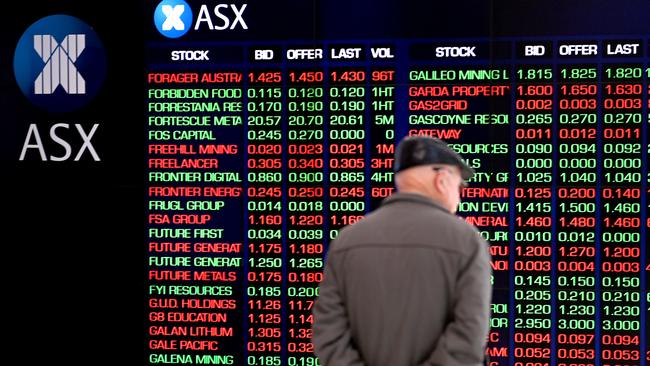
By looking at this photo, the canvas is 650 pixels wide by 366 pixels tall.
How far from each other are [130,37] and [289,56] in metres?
0.79

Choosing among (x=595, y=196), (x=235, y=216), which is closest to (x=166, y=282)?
(x=235, y=216)

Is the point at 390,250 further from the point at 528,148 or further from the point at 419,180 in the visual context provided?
the point at 528,148

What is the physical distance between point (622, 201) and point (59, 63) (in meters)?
2.75

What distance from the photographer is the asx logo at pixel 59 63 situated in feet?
14.5

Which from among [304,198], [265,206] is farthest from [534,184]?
[265,206]

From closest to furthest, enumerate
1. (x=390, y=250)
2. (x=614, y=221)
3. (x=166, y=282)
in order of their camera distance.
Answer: (x=390, y=250)
(x=614, y=221)
(x=166, y=282)

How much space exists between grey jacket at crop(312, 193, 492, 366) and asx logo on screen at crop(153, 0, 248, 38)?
2.12m

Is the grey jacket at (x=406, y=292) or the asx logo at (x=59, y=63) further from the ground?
the asx logo at (x=59, y=63)

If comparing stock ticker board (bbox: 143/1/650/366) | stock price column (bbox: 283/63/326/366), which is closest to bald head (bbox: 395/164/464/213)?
stock ticker board (bbox: 143/1/650/366)

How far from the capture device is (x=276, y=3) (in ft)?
14.1

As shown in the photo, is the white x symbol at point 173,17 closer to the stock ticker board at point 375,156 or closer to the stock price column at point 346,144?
the stock ticker board at point 375,156

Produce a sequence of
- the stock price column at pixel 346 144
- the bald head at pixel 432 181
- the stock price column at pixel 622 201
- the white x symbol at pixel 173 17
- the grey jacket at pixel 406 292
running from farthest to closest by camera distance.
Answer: the white x symbol at pixel 173 17
the stock price column at pixel 346 144
the stock price column at pixel 622 201
the bald head at pixel 432 181
the grey jacket at pixel 406 292

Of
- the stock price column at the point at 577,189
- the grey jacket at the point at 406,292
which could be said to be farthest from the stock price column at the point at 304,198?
the grey jacket at the point at 406,292

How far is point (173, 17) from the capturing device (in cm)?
437
